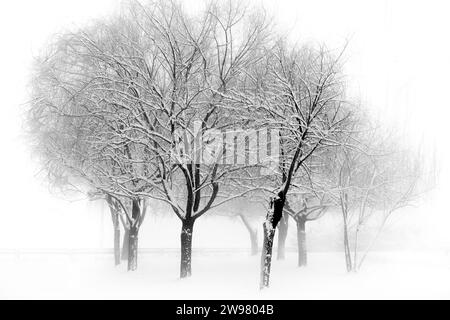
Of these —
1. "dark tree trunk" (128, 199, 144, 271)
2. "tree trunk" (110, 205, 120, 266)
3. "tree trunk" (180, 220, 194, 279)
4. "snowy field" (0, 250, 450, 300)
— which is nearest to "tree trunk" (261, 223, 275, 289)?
"snowy field" (0, 250, 450, 300)

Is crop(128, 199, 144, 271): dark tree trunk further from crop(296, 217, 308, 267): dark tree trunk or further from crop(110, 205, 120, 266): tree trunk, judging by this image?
crop(296, 217, 308, 267): dark tree trunk

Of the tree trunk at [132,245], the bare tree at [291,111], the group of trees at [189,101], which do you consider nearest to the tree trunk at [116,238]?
the tree trunk at [132,245]

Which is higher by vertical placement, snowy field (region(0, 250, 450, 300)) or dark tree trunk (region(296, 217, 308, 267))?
dark tree trunk (region(296, 217, 308, 267))

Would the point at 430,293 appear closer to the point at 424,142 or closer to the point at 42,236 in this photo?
the point at 424,142

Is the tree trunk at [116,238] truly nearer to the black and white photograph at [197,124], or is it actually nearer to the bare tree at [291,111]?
the black and white photograph at [197,124]

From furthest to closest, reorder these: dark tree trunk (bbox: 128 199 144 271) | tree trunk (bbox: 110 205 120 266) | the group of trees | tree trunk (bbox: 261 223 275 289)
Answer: tree trunk (bbox: 110 205 120 266) → dark tree trunk (bbox: 128 199 144 271) → the group of trees → tree trunk (bbox: 261 223 275 289)

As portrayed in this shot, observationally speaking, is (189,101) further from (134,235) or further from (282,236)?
(282,236)

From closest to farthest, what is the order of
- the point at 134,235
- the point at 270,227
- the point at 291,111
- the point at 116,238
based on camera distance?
the point at 291,111 < the point at 270,227 < the point at 134,235 < the point at 116,238

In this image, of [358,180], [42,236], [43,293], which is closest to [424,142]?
[358,180]

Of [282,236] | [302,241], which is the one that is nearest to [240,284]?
[302,241]

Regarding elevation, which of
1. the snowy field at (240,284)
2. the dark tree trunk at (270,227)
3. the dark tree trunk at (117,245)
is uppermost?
the dark tree trunk at (270,227)

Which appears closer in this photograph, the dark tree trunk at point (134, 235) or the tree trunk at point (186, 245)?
the tree trunk at point (186, 245)

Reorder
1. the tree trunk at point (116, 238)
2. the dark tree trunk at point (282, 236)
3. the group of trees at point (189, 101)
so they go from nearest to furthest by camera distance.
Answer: the group of trees at point (189, 101) → the tree trunk at point (116, 238) → the dark tree trunk at point (282, 236)

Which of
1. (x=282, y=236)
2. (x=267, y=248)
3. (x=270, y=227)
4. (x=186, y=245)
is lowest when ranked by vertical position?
(x=282, y=236)
